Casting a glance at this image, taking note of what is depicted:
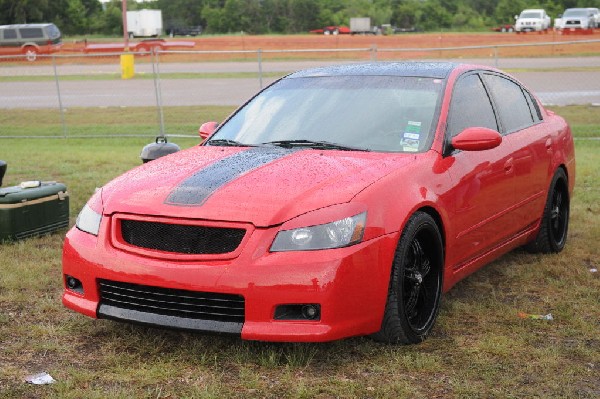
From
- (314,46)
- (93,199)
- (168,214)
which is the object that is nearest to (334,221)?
(168,214)

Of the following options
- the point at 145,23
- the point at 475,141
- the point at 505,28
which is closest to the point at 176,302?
the point at 475,141

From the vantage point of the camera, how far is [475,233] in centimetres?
545

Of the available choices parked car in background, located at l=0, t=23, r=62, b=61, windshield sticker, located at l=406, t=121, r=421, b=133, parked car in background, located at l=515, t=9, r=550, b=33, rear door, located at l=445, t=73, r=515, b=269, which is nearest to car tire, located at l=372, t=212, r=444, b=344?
rear door, located at l=445, t=73, r=515, b=269

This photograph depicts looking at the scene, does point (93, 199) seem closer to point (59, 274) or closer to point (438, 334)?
point (59, 274)

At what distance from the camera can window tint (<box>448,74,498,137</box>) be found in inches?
217

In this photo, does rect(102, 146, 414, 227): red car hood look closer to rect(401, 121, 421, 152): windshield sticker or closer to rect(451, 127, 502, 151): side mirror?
rect(401, 121, 421, 152): windshield sticker

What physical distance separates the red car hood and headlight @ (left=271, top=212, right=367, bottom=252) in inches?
3.5

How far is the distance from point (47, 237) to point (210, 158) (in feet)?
9.68

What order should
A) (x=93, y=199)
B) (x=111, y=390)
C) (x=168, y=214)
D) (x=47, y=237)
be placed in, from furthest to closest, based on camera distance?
(x=47, y=237) < (x=93, y=199) < (x=168, y=214) < (x=111, y=390)

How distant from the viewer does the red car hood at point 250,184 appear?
4383 mm

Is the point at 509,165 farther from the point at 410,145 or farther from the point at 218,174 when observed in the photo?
the point at 218,174

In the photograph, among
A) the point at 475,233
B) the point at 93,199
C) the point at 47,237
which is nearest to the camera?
the point at 93,199

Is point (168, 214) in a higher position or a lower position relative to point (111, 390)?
higher

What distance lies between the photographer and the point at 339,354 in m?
4.65
